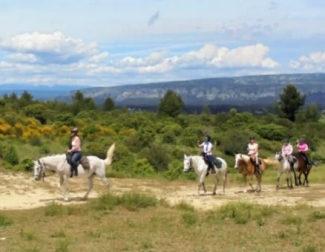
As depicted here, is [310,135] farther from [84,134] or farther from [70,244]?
[70,244]

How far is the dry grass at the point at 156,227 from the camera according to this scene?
42.3ft

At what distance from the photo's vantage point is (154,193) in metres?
24.1

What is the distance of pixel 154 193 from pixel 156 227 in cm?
896

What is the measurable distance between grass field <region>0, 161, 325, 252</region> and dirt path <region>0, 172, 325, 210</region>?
2.10 m

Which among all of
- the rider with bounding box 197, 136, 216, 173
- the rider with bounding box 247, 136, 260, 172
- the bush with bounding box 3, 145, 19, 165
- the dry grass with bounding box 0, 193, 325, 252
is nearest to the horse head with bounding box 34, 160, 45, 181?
the dry grass with bounding box 0, 193, 325, 252

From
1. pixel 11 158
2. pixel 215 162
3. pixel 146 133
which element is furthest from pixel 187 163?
pixel 146 133

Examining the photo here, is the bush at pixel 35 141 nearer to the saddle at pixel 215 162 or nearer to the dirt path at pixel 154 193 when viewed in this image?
the dirt path at pixel 154 193

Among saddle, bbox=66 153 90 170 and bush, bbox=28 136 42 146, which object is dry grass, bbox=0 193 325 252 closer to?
saddle, bbox=66 153 90 170

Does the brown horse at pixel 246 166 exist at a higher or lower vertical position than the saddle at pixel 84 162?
lower

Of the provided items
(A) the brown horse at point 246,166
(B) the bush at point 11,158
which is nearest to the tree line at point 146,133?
(B) the bush at point 11,158

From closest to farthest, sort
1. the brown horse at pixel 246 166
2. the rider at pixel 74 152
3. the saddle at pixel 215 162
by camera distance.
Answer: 1. the rider at pixel 74 152
2. the saddle at pixel 215 162
3. the brown horse at pixel 246 166

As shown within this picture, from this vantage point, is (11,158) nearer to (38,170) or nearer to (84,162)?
(38,170)

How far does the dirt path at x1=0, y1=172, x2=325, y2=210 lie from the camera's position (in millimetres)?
20250

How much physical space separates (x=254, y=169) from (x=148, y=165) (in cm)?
1222
